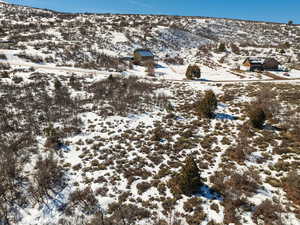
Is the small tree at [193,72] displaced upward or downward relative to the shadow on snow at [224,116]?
upward

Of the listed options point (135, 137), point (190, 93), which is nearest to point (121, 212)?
point (135, 137)

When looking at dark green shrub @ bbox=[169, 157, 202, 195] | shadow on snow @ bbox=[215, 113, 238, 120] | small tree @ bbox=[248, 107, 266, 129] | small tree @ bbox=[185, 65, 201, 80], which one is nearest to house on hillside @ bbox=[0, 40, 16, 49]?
small tree @ bbox=[185, 65, 201, 80]

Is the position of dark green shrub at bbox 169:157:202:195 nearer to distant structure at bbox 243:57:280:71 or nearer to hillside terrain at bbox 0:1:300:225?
hillside terrain at bbox 0:1:300:225

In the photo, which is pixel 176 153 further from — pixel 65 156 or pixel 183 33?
pixel 183 33

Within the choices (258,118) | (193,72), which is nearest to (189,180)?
(258,118)

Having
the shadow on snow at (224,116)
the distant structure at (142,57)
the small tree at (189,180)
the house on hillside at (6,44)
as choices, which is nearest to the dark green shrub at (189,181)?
the small tree at (189,180)

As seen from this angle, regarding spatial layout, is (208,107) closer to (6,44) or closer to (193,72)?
(193,72)

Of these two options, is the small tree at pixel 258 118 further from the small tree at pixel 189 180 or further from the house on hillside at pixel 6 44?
→ the house on hillside at pixel 6 44

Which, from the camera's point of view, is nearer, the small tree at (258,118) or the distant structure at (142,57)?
the small tree at (258,118)

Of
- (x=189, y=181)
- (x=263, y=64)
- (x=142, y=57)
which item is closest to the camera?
(x=189, y=181)

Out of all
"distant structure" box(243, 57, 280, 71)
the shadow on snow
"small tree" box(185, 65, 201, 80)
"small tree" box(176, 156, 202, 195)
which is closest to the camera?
"small tree" box(176, 156, 202, 195)

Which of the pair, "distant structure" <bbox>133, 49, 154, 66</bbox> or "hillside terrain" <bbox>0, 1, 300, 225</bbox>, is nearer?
"hillside terrain" <bbox>0, 1, 300, 225</bbox>

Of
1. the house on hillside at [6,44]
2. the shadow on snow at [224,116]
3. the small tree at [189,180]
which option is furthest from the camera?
the house on hillside at [6,44]

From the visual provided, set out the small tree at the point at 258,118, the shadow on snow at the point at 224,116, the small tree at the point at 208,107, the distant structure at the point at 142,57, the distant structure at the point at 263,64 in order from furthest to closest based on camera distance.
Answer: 1. the distant structure at the point at 142,57
2. the distant structure at the point at 263,64
3. the small tree at the point at 208,107
4. the shadow on snow at the point at 224,116
5. the small tree at the point at 258,118
